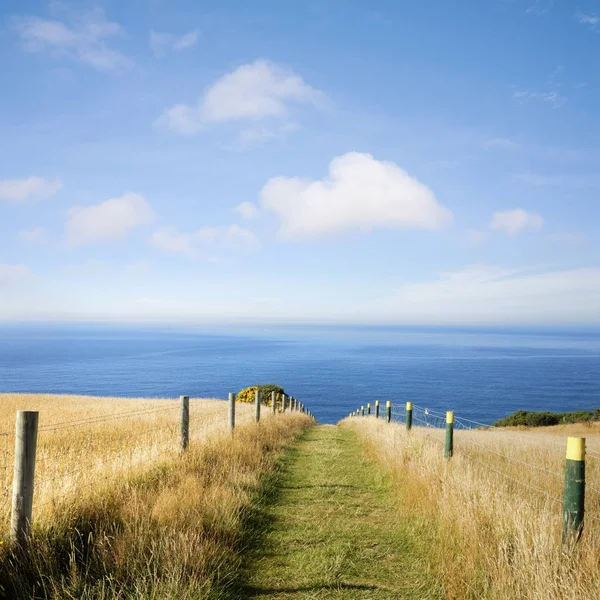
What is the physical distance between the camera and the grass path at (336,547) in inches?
185

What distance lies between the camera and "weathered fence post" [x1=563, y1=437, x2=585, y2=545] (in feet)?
15.6

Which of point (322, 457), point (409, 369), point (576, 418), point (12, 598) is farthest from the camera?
point (409, 369)

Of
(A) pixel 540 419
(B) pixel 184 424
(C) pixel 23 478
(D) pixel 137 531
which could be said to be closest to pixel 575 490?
(D) pixel 137 531

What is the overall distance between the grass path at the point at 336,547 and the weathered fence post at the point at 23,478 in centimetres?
228

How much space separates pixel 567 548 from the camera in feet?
14.9

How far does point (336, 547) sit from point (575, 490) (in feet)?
8.86

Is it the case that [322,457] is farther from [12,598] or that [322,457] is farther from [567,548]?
[12,598]

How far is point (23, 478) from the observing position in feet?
15.4

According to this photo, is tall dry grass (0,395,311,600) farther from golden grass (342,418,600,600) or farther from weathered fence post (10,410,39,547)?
golden grass (342,418,600,600)

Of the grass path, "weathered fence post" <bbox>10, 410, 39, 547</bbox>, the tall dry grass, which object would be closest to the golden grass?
the grass path

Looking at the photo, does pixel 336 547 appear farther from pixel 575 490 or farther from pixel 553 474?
pixel 553 474

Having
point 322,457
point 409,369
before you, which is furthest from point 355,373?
point 322,457

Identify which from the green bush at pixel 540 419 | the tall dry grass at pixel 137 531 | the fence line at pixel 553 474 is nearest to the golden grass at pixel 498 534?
the fence line at pixel 553 474

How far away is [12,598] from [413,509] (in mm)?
5122
